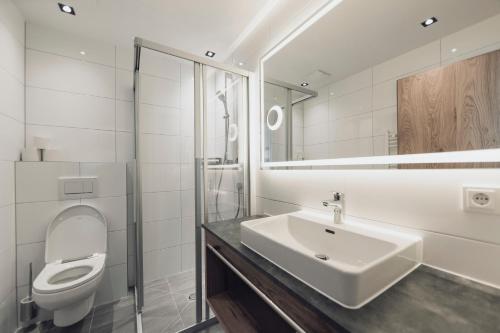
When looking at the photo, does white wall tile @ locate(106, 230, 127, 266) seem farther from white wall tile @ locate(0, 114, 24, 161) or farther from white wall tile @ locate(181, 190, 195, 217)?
white wall tile @ locate(0, 114, 24, 161)

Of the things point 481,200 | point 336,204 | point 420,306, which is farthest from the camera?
point 336,204

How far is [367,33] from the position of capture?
3.37 feet

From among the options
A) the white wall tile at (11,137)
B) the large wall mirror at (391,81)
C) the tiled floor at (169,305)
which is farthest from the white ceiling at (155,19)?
the tiled floor at (169,305)

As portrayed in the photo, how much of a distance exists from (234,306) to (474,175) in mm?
1287

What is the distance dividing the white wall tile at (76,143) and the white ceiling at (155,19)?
0.83 metres

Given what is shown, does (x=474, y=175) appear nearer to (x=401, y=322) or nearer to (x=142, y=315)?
(x=401, y=322)

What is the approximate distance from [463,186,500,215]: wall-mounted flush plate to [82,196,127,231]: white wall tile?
7.12 ft

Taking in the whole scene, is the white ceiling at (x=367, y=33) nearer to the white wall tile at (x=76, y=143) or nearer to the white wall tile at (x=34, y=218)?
the white wall tile at (x=76, y=143)

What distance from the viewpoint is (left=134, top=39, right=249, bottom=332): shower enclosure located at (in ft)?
4.78

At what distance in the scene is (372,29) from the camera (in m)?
1.01

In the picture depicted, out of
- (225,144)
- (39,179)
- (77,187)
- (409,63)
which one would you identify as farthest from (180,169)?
(409,63)

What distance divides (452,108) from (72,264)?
2.37 metres

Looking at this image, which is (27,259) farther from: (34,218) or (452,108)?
(452,108)

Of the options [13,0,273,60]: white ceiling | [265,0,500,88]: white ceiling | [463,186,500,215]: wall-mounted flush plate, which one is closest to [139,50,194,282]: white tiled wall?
[13,0,273,60]: white ceiling
